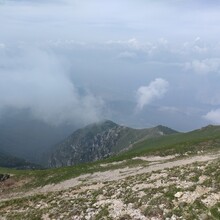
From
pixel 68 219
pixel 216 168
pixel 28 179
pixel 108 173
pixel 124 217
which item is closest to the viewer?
pixel 124 217

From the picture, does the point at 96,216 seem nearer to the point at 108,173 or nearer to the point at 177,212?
the point at 177,212

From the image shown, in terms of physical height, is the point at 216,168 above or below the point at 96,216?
above

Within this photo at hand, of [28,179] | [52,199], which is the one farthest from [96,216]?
[28,179]

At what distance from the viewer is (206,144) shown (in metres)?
87.4

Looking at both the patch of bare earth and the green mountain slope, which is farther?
the patch of bare earth

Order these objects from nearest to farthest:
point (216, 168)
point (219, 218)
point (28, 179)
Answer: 1. point (219, 218)
2. point (216, 168)
3. point (28, 179)

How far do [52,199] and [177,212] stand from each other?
16519 mm

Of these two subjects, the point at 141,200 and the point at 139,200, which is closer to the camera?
the point at 141,200

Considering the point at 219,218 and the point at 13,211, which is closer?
the point at 219,218

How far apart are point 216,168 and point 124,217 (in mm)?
13576

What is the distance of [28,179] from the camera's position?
3004 inches

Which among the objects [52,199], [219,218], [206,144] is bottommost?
[219,218]

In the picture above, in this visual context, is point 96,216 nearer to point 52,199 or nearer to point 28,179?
point 52,199

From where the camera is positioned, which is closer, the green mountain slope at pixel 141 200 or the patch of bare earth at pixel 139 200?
the green mountain slope at pixel 141 200
